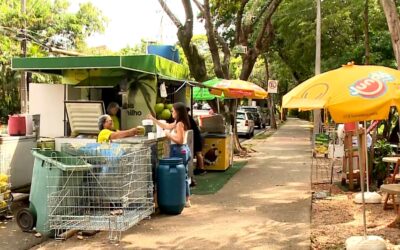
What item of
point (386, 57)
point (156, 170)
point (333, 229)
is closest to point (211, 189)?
point (156, 170)

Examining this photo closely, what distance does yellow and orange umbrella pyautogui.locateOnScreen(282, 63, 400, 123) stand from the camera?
A: 528 centimetres

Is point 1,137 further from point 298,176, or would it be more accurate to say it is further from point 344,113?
point 298,176

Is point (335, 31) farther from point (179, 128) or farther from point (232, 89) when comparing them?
point (179, 128)

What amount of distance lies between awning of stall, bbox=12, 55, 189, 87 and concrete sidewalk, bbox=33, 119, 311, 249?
2575mm

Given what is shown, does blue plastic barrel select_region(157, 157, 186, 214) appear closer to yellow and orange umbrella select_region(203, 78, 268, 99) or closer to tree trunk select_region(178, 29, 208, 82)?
yellow and orange umbrella select_region(203, 78, 268, 99)

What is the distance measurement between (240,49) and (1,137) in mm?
10172

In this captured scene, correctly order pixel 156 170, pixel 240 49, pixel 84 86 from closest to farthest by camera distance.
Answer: pixel 156 170
pixel 84 86
pixel 240 49

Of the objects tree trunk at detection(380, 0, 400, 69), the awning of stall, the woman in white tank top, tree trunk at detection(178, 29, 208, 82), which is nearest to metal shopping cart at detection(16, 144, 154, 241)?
the woman in white tank top

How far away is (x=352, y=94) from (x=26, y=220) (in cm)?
453

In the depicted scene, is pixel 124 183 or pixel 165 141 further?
pixel 165 141

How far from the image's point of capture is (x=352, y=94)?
212 inches

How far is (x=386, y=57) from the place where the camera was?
71.4 ft

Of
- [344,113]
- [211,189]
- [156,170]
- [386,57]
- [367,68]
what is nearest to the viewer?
[344,113]

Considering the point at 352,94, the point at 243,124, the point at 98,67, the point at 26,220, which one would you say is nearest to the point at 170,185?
the point at 26,220
